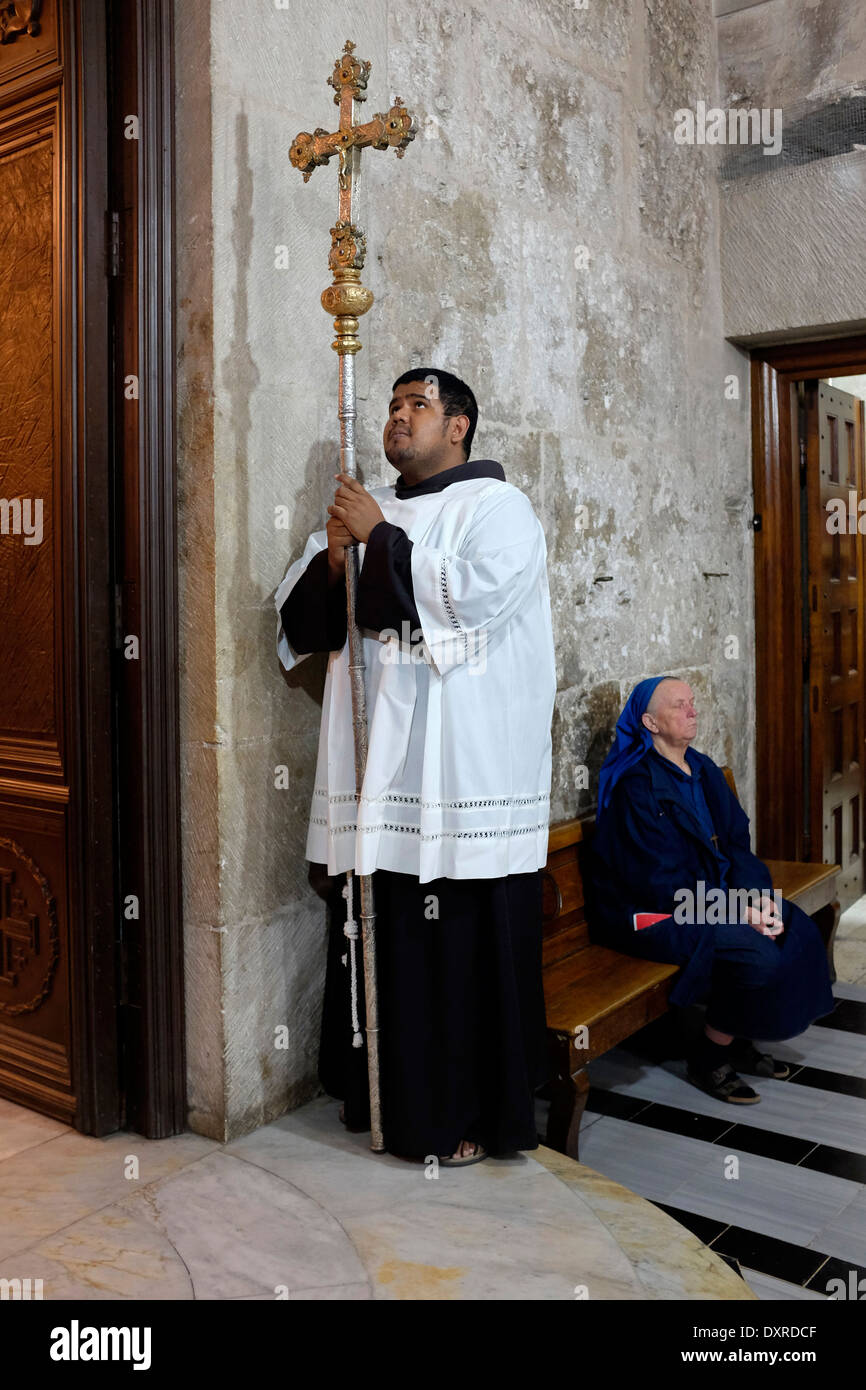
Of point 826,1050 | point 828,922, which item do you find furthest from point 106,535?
point 828,922

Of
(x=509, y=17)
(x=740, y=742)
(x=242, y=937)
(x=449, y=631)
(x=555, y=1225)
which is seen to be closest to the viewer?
(x=555, y=1225)

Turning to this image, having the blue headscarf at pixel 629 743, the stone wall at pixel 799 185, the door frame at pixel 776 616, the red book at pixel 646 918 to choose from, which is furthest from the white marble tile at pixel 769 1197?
the stone wall at pixel 799 185

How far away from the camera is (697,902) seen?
3.67 metres

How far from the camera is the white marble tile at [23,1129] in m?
2.79

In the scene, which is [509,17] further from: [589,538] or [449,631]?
[449,631]

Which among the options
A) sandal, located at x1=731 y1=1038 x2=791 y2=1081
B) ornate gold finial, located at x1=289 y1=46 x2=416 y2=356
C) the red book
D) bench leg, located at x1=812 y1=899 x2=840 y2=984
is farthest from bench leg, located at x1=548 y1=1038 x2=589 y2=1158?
bench leg, located at x1=812 y1=899 x2=840 y2=984

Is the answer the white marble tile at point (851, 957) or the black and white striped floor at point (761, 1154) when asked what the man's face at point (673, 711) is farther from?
the white marble tile at point (851, 957)

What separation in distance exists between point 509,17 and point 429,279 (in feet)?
3.62

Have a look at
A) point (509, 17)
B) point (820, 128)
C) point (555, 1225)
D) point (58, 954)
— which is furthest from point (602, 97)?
point (555, 1225)

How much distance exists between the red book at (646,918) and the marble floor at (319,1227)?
102 centimetres

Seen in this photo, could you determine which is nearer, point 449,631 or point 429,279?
point 449,631

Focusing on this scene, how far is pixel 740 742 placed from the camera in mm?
5410

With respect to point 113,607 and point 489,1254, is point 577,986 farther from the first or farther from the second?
point 113,607

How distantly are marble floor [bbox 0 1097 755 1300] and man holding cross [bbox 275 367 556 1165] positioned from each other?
0.56 feet
